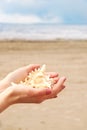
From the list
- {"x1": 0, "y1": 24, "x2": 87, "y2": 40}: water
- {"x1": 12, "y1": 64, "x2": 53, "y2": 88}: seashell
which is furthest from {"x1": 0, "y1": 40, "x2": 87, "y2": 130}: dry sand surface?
{"x1": 0, "y1": 24, "x2": 87, "y2": 40}: water

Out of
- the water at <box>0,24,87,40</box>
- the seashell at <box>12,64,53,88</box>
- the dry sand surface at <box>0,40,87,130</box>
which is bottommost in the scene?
the dry sand surface at <box>0,40,87,130</box>

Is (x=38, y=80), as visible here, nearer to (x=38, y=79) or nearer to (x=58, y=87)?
(x=38, y=79)

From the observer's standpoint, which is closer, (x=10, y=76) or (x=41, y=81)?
(x=41, y=81)

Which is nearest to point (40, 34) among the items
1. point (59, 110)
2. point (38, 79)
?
point (59, 110)

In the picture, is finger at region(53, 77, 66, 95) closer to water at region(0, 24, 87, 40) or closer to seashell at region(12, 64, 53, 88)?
seashell at region(12, 64, 53, 88)

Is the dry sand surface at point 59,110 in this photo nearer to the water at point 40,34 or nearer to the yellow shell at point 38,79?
the yellow shell at point 38,79

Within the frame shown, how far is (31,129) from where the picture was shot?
19.9 ft

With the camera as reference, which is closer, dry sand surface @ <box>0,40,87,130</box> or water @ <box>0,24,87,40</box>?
dry sand surface @ <box>0,40,87,130</box>

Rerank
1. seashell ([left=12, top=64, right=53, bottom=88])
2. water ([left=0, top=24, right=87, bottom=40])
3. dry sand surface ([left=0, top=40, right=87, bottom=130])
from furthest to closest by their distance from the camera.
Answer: water ([left=0, top=24, right=87, bottom=40]), dry sand surface ([left=0, top=40, right=87, bottom=130]), seashell ([left=12, top=64, right=53, bottom=88])

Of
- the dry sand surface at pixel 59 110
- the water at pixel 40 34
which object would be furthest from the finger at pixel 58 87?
the water at pixel 40 34

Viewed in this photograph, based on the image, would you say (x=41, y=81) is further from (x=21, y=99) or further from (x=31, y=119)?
(x=31, y=119)

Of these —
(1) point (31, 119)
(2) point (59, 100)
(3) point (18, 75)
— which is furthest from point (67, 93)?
(3) point (18, 75)

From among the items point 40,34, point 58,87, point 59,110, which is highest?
point 40,34

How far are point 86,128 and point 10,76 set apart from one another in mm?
3053
